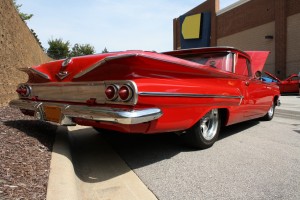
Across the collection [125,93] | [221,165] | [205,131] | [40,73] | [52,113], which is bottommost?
[221,165]

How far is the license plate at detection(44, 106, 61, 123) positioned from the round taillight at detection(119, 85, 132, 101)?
105cm

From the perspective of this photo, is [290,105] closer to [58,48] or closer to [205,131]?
[205,131]

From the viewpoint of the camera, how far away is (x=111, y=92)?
10.7 feet

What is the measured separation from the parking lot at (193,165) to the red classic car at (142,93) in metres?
0.44

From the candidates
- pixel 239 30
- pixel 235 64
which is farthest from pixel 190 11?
pixel 235 64

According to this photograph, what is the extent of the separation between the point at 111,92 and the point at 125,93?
7.5 inches

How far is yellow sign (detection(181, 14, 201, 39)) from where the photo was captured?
33625mm

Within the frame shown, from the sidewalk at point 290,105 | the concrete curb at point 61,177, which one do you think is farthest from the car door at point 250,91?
the sidewalk at point 290,105

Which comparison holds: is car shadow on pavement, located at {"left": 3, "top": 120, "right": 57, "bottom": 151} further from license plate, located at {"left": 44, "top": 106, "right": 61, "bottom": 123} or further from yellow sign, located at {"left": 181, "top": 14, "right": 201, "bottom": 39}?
yellow sign, located at {"left": 181, "top": 14, "right": 201, "bottom": 39}

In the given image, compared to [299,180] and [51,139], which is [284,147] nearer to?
[299,180]

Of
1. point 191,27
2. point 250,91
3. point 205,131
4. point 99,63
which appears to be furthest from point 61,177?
point 191,27

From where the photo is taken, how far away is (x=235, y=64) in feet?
16.8

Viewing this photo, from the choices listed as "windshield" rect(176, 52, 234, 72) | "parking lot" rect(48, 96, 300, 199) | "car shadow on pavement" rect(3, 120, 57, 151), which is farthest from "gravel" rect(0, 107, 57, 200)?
"windshield" rect(176, 52, 234, 72)

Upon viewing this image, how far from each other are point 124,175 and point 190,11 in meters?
34.7
